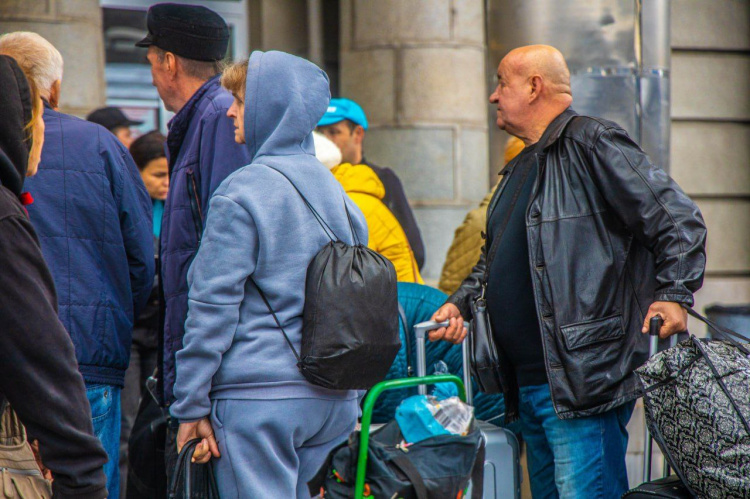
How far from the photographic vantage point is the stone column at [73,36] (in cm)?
626

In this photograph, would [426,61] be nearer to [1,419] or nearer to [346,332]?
[346,332]

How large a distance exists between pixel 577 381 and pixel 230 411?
1237 mm

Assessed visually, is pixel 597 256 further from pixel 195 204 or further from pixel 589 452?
pixel 195 204

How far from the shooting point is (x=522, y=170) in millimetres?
3762

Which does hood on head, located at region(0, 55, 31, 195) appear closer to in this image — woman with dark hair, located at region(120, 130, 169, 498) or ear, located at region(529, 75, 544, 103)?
ear, located at region(529, 75, 544, 103)

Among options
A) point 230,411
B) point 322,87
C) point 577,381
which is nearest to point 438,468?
point 230,411

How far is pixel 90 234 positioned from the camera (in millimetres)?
3518

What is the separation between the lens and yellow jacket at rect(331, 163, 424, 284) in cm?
475

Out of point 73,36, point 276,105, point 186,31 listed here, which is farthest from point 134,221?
point 73,36

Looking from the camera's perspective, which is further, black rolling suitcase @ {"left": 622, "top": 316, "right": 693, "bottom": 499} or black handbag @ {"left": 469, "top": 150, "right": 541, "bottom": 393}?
black handbag @ {"left": 469, "top": 150, "right": 541, "bottom": 393}

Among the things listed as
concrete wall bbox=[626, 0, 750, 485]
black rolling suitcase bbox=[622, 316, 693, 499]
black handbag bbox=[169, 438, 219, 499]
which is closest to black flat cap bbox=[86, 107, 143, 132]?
black handbag bbox=[169, 438, 219, 499]

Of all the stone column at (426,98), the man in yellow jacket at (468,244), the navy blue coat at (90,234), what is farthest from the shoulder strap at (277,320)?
the stone column at (426,98)

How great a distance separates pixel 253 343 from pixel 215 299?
182 millimetres

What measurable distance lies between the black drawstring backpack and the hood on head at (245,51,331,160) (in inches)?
7.3
